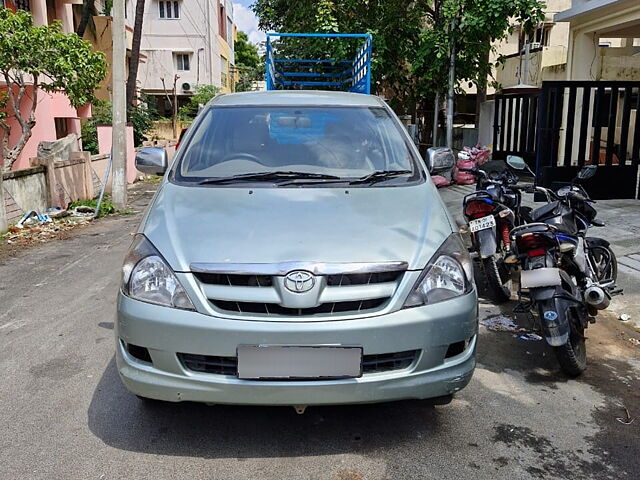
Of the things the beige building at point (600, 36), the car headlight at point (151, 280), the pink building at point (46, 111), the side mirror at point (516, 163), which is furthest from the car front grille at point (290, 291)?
the pink building at point (46, 111)

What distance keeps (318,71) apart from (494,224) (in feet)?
25.0

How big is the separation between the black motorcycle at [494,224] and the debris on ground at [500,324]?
1.27 ft

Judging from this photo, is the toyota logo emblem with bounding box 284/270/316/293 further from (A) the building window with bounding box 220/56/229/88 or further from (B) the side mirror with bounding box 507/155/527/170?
(A) the building window with bounding box 220/56/229/88

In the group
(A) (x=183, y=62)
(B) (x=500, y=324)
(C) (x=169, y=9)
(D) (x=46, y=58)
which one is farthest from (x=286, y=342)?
(C) (x=169, y=9)

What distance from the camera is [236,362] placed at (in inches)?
105

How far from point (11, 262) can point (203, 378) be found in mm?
5726

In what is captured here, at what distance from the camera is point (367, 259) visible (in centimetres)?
273

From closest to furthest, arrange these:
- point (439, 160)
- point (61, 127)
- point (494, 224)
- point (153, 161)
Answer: point (153, 161)
point (439, 160)
point (494, 224)
point (61, 127)

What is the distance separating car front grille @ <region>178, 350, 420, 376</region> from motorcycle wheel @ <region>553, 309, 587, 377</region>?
1.46 meters

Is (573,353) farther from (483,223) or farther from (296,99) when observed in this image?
→ (296,99)

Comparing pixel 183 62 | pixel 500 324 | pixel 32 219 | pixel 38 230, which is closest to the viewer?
pixel 500 324

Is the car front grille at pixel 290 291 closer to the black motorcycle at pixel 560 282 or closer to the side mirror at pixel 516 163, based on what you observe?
the black motorcycle at pixel 560 282

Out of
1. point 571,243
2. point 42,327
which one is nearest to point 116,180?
point 42,327

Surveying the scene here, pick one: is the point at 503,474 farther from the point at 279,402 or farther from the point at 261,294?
the point at 261,294
